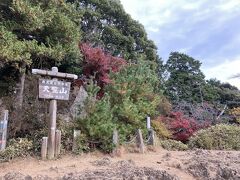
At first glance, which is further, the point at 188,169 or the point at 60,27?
the point at 60,27

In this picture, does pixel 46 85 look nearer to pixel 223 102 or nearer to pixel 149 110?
pixel 149 110

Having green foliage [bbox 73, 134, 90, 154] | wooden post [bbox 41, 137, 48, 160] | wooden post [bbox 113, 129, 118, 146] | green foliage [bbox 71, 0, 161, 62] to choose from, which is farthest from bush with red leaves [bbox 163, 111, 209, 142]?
wooden post [bbox 41, 137, 48, 160]

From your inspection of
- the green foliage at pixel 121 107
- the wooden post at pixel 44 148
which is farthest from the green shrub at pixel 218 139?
the wooden post at pixel 44 148

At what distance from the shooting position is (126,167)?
705 cm

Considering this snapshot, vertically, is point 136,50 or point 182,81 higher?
point 136,50

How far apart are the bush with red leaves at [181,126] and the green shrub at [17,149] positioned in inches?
295

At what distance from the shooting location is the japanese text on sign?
8344 millimetres

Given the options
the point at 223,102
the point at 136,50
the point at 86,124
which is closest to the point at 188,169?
the point at 86,124

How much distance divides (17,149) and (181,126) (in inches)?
325

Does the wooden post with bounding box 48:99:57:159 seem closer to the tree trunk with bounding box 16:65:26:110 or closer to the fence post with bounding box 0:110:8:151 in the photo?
the fence post with bounding box 0:110:8:151

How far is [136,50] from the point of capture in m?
17.8

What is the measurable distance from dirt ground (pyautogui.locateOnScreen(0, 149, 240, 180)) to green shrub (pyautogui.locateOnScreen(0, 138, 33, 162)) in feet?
0.78

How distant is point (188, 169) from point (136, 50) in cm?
1115

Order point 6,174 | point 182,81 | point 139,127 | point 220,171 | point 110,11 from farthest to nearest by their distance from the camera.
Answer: point 182,81
point 110,11
point 139,127
point 220,171
point 6,174
